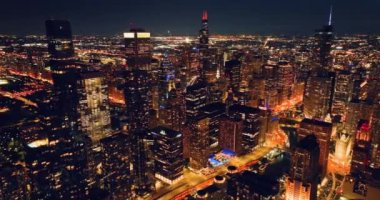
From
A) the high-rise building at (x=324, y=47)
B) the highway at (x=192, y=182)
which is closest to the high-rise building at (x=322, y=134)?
the highway at (x=192, y=182)

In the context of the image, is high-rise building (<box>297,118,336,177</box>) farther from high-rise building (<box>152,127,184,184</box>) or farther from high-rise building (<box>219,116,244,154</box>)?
high-rise building (<box>152,127,184,184</box>)

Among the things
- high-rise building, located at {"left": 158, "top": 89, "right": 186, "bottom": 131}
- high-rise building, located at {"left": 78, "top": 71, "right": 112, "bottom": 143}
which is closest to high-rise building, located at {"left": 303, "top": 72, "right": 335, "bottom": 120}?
high-rise building, located at {"left": 158, "top": 89, "right": 186, "bottom": 131}

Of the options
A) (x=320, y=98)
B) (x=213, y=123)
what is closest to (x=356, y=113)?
(x=320, y=98)

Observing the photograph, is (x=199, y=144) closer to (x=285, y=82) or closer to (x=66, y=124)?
(x=66, y=124)

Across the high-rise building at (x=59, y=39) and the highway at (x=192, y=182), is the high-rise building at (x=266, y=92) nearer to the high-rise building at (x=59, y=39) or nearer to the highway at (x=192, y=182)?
the highway at (x=192, y=182)

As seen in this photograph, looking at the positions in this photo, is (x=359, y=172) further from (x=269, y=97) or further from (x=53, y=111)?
(x=53, y=111)

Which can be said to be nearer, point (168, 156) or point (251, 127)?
point (168, 156)
